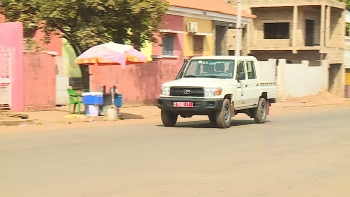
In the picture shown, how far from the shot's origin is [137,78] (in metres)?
28.1

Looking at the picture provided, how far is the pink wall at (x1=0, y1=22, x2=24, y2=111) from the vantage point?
72.7 feet

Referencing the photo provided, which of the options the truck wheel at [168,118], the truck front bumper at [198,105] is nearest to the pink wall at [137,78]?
the truck wheel at [168,118]

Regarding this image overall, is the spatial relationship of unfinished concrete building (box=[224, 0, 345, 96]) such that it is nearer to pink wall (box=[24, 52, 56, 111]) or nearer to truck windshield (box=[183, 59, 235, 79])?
pink wall (box=[24, 52, 56, 111])

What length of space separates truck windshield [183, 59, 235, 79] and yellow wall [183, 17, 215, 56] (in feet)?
Answer: 48.5

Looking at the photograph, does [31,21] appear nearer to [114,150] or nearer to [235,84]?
[235,84]

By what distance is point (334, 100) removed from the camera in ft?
139

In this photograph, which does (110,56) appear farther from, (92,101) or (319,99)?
(319,99)

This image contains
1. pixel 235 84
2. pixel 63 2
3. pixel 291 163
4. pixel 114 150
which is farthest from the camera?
pixel 63 2

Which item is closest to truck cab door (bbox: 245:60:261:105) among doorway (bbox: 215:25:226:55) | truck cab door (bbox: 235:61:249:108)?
truck cab door (bbox: 235:61:249:108)

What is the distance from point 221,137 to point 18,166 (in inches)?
251

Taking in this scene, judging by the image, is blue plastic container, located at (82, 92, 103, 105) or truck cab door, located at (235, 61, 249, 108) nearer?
truck cab door, located at (235, 61, 249, 108)

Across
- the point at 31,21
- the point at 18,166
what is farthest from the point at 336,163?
the point at 31,21

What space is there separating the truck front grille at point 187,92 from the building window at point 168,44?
48.0 ft

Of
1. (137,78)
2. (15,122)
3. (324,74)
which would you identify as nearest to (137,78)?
(137,78)
